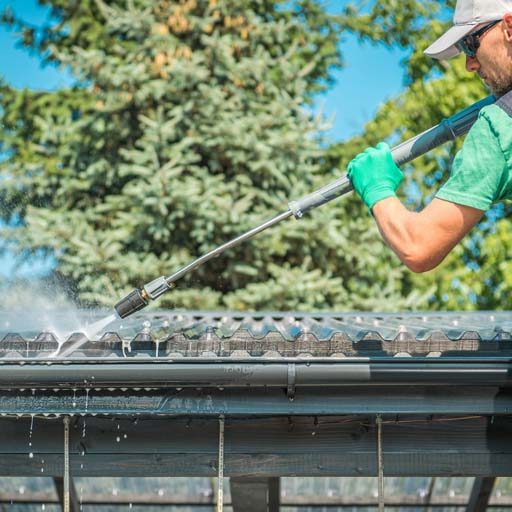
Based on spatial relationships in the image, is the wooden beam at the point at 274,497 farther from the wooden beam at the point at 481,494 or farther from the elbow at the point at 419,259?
A: the elbow at the point at 419,259

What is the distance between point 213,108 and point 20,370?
723 cm

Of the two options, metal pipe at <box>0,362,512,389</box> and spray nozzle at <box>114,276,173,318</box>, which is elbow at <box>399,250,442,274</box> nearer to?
metal pipe at <box>0,362,512,389</box>

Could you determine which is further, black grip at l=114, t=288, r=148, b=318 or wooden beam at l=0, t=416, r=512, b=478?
black grip at l=114, t=288, r=148, b=318

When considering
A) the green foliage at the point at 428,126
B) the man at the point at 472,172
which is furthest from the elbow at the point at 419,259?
the green foliage at the point at 428,126

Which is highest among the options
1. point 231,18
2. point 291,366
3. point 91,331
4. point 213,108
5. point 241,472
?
point 231,18

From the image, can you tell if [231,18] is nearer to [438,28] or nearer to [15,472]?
[438,28]

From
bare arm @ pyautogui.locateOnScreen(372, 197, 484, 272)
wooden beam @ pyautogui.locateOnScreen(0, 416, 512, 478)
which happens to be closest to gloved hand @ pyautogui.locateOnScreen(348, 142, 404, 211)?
bare arm @ pyautogui.locateOnScreen(372, 197, 484, 272)

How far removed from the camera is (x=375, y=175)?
228cm

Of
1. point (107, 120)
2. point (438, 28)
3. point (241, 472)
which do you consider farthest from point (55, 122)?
point (241, 472)

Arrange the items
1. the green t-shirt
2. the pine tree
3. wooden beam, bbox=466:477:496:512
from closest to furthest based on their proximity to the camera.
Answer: the green t-shirt, wooden beam, bbox=466:477:496:512, the pine tree

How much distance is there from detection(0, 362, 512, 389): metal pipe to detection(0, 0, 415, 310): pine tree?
637cm

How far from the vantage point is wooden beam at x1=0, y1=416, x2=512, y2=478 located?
2.82m

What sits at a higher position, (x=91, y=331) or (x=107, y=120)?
(x=107, y=120)

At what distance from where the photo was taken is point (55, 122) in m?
10.6
